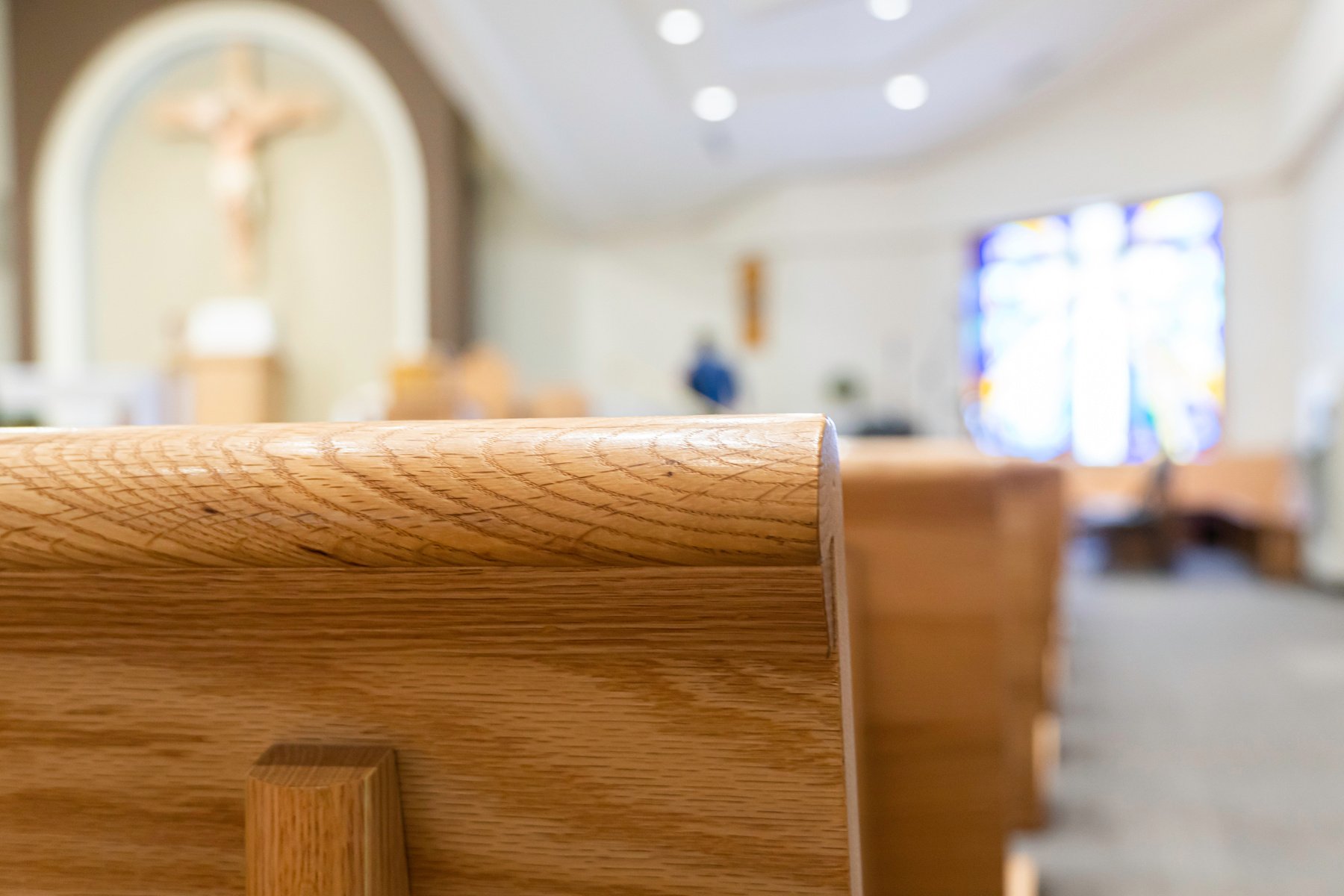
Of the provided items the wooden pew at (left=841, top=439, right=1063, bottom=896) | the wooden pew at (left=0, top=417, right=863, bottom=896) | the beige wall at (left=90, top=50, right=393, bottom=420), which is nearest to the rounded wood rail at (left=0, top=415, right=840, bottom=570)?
the wooden pew at (left=0, top=417, right=863, bottom=896)

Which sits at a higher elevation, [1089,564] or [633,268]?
[633,268]

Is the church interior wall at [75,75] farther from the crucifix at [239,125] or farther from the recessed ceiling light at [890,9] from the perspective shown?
the recessed ceiling light at [890,9]

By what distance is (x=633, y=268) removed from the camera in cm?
1040

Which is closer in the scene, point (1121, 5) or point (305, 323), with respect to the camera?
point (1121, 5)

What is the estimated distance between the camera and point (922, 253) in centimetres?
967

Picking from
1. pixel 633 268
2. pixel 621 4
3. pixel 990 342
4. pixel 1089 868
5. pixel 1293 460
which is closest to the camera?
pixel 1089 868

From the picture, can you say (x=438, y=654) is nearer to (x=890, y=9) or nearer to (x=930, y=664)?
(x=930, y=664)

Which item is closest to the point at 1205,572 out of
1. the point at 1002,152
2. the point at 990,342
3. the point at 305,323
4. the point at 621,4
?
the point at 990,342

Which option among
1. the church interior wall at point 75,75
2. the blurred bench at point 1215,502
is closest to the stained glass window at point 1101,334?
the blurred bench at point 1215,502

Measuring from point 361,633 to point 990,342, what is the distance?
31.3 ft

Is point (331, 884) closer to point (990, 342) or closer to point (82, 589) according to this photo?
point (82, 589)

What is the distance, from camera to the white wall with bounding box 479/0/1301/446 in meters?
7.85

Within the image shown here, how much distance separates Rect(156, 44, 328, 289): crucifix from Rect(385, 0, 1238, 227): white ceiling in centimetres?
176

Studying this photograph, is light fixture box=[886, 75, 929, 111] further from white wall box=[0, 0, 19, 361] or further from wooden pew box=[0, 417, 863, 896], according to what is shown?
wooden pew box=[0, 417, 863, 896]
